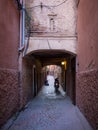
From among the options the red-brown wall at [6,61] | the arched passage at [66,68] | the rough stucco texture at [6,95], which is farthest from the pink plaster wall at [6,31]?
the arched passage at [66,68]

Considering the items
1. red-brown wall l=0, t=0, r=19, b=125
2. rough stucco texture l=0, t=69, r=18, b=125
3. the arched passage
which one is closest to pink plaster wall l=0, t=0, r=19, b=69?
red-brown wall l=0, t=0, r=19, b=125

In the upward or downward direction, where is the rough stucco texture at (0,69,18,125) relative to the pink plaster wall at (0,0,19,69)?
downward

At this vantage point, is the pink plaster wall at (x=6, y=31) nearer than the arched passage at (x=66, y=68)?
Yes

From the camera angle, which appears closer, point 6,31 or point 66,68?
point 6,31

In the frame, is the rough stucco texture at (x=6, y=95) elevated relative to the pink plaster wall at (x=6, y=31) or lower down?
lower down

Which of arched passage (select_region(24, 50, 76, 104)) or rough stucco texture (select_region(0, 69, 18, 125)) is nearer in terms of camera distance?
rough stucco texture (select_region(0, 69, 18, 125))

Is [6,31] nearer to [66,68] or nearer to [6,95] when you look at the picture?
[6,95]

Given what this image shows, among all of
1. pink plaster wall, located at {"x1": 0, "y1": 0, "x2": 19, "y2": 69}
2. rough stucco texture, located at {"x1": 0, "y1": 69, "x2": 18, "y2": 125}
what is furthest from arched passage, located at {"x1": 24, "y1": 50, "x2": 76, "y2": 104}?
rough stucco texture, located at {"x1": 0, "y1": 69, "x2": 18, "y2": 125}

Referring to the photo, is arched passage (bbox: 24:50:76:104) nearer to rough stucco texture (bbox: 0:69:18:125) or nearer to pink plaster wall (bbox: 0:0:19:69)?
pink plaster wall (bbox: 0:0:19:69)

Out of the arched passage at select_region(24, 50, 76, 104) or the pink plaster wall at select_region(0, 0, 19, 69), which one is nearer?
the pink plaster wall at select_region(0, 0, 19, 69)

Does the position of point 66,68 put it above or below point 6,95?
above

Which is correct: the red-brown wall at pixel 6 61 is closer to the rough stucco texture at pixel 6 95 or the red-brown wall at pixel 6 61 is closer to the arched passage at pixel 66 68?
the rough stucco texture at pixel 6 95

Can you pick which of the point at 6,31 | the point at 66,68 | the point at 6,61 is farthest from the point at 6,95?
the point at 66,68

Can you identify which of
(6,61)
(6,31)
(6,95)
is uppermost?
(6,31)
